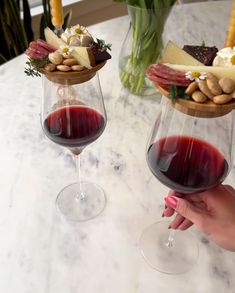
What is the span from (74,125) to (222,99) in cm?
24

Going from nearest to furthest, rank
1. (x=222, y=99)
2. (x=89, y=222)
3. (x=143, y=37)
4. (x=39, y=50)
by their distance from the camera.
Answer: (x=222, y=99)
(x=39, y=50)
(x=89, y=222)
(x=143, y=37)

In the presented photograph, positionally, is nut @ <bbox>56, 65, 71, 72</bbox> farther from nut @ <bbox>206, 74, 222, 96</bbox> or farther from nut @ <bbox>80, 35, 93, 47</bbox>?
nut @ <bbox>206, 74, 222, 96</bbox>

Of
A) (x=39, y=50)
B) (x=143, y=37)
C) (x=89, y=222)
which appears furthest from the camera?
(x=143, y=37)

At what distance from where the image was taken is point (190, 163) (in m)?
0.53

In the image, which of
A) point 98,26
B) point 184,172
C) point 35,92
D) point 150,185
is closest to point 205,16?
point 98,26

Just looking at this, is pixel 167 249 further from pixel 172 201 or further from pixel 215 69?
pixel 215 69

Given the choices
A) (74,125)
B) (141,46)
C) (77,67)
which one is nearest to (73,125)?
(74,125)

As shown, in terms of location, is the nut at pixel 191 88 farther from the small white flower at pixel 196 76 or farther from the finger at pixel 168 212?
the finger at pixel 168 212

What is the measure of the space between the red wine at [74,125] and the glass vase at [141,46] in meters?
0.30

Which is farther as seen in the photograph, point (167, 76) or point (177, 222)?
point (177, 222)

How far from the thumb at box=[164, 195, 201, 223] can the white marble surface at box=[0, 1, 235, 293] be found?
73 millimetres

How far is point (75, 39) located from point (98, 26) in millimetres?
604

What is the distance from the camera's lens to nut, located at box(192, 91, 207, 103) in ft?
1.47

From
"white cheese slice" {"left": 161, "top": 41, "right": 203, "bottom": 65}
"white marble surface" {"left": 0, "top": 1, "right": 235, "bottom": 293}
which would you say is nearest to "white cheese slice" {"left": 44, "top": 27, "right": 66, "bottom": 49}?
"white cheese slice" {"left": 161, "top": 41, "right": 203, "bottom": 65}
